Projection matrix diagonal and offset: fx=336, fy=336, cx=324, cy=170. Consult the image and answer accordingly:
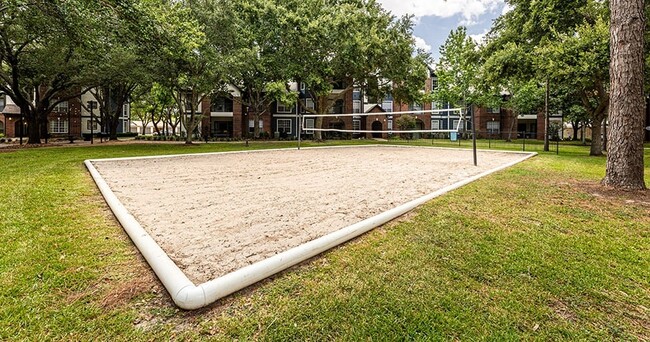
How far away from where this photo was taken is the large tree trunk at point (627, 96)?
17.5ft

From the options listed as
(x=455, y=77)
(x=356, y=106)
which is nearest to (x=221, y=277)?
(x=455, y=77)

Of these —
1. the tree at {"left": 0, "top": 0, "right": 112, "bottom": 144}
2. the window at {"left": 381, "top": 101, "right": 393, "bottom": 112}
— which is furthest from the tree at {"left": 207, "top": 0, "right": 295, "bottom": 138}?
the window at {"left": 381, "top": 101, "right": 393, "bottom": 112}

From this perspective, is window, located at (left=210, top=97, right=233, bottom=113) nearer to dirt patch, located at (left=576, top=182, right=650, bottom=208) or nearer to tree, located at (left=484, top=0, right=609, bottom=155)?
tree, located at (left=484, top=0, right=609, bottom=155)

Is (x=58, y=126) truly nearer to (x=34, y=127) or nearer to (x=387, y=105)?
(x=34, y=127)

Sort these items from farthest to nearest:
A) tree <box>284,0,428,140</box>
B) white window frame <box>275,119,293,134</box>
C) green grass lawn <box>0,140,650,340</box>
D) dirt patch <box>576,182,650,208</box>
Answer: white window frame <box>275,119,293,134</box>, tree <box>284,0,428,140</box>, dirt patch <box>576,182,650,208</box>, green grass lawn <box>0,140,650,340</box>

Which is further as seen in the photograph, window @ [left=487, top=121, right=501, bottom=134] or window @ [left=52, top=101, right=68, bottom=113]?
window @ [left=487, top=121, right=501, bottom=134]

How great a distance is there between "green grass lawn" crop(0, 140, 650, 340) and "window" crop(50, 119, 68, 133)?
138 ft

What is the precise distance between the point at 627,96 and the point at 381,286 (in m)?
5.72

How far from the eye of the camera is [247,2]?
824 inches

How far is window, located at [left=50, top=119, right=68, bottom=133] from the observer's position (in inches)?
1433

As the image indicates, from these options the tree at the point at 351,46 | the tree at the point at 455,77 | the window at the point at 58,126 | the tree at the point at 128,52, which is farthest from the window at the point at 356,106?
the window at the point at 58,126

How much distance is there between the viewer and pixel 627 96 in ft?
17.6

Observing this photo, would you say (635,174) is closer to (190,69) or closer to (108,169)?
(108,169)

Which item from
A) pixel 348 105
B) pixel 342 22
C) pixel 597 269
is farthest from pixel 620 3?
pixel 348 105
